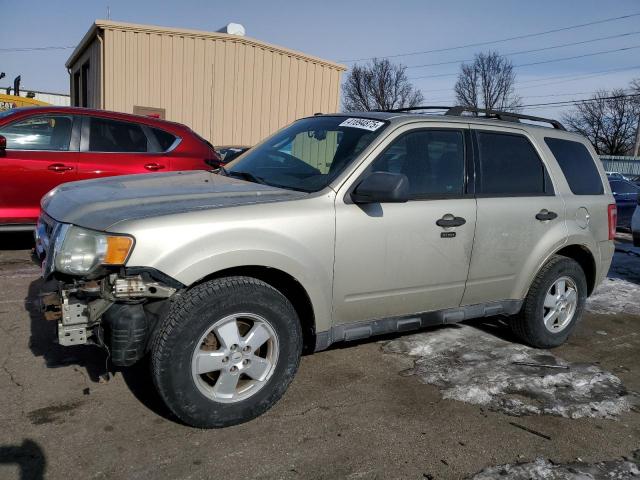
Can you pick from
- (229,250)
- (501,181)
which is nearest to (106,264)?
(229,250)

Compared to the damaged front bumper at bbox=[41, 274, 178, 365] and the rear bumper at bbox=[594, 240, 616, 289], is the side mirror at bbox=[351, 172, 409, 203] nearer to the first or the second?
the damaged front bumper at bbox=[41, 274, 178, 365]

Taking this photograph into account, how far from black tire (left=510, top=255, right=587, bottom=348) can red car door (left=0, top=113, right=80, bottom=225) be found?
16.4 feet

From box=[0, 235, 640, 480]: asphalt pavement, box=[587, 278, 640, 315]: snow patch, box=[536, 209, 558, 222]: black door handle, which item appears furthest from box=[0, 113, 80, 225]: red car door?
box=[587, 278, 640, 315]: snow patch

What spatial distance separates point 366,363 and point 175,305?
179cm

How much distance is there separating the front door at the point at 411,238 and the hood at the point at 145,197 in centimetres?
49

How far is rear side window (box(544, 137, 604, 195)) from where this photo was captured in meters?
4.71

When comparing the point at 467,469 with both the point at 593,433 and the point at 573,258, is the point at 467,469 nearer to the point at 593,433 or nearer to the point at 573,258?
the point at 593,433

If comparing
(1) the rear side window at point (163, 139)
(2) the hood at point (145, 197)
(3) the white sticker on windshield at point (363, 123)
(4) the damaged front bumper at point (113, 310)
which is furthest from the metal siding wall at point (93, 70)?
(4) the damaged front bumper at point (113, 310)

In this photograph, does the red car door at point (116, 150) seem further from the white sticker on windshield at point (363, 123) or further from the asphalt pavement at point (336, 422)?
the white sticker on windshield at point (363, 123)

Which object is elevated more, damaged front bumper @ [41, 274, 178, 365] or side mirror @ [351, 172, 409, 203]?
side mirror @ [351, 172, 409, 203]

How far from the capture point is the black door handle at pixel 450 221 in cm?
378

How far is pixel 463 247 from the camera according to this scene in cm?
394

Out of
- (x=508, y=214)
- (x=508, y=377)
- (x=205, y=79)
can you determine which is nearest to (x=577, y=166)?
(x=508, y=214)

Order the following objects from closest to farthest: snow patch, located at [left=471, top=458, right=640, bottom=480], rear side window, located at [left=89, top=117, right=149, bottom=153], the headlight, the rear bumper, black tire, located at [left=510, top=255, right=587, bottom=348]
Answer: the headlight → snow patch, located at [left=471, top=458, right=640, bottom=480] → black tire, located at [left=510, top=255, right=587, bottom=348] → the rear bumper → rear side window, located at [left=89, top=117, right=149, bottom=153]
